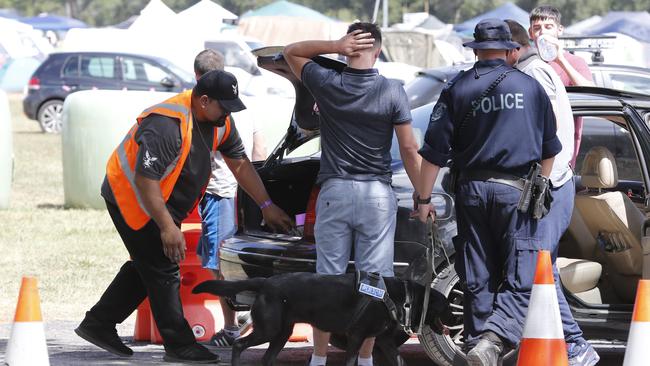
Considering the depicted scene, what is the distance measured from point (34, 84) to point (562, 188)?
20.7m

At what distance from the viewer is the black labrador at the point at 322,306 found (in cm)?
613

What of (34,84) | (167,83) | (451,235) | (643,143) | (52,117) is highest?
(34,84)

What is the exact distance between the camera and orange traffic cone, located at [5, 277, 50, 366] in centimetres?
533

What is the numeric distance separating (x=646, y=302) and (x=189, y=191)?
2.52m

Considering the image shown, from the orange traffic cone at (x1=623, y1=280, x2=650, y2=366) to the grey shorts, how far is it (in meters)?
1.34

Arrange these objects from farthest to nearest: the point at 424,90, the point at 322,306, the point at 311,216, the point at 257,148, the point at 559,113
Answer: the point at 424,90 → the point at 257,148 → the point at 311,216 → the point at 559,113 → the point at 322,306

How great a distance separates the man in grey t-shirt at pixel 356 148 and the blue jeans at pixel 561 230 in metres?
0.68

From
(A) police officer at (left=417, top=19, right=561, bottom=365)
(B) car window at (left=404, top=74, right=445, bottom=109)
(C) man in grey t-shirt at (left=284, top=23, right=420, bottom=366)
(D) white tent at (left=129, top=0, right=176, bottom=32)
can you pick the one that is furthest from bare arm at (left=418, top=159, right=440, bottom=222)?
(D) white tent at (left=129, top=0, right=176, bottom=32)

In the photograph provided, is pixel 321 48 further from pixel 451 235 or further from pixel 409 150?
pixel 451 235

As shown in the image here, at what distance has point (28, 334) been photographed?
5340 mm

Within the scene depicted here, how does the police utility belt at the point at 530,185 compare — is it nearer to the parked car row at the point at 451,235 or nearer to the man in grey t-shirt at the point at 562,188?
the man in grey t-shirt at the point at 562,188

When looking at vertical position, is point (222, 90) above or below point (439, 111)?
above

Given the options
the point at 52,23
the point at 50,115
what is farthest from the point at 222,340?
the point at 52,23

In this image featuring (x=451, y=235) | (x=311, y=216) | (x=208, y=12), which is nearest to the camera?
(x=451, y=235)
